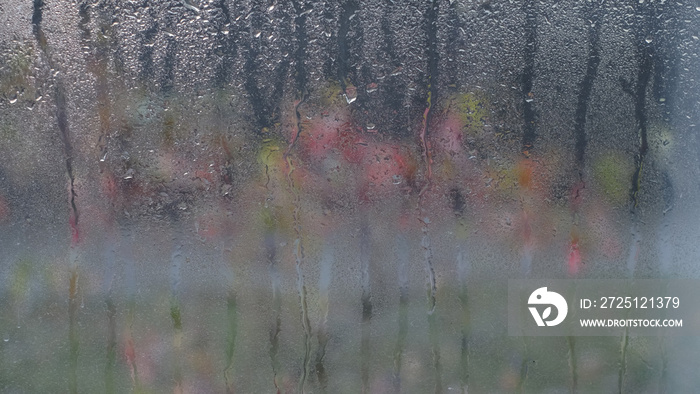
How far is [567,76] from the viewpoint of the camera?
1374 millimetres

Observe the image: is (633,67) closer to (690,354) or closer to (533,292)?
(533,292)

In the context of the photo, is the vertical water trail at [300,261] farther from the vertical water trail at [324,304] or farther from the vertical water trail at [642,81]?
the vertical water trail at [642,81]

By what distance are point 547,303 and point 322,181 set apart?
0.79 metres

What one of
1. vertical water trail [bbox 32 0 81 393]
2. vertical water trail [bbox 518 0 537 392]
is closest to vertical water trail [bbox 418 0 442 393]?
vertical water trail [bbox 518 0 537 392]

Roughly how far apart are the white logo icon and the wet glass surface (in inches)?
2.5

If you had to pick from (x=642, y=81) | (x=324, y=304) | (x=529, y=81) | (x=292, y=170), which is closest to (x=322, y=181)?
(x=292, y=170)

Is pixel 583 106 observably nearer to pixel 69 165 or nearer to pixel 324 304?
pixel 324 304

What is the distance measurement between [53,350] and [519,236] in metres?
1.46

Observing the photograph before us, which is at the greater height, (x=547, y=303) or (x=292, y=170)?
(x=292, y=170)

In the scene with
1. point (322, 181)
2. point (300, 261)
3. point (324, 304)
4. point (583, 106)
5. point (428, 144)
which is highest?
point (583, 106)

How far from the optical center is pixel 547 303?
1.39 metres

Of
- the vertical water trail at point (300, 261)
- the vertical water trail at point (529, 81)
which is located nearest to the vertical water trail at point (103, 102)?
the vertical water trail at point (300, 261)

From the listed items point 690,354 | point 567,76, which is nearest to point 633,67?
point 567,76

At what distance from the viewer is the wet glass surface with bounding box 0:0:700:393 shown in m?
1.35
